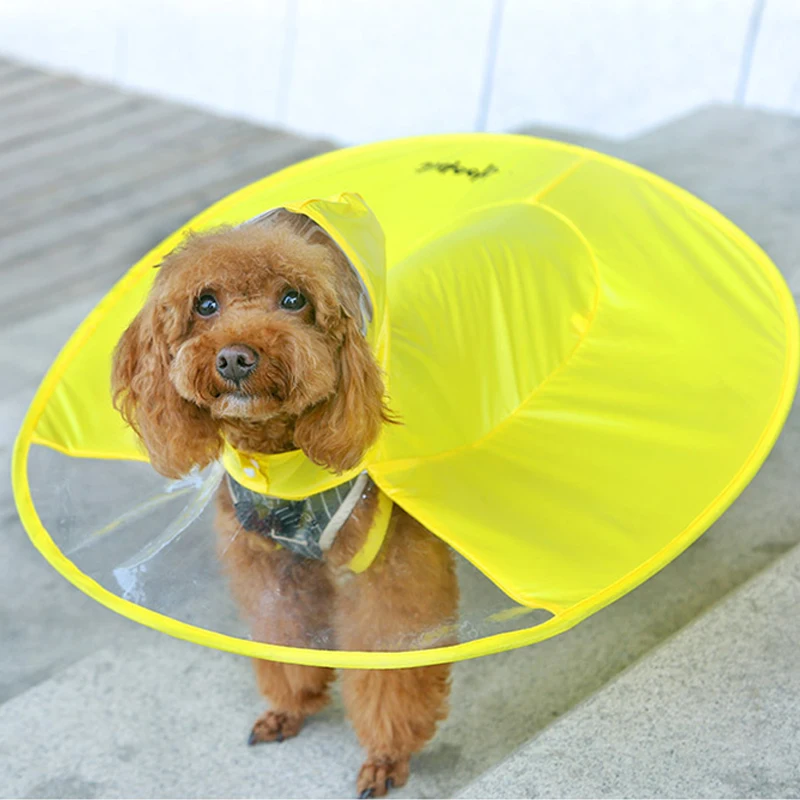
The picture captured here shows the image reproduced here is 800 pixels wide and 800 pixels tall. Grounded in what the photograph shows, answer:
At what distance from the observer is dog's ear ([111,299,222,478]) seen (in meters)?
1.39

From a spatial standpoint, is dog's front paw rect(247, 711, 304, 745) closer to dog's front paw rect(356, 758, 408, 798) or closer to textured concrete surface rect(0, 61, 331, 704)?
dog's front paw rect(356, 758, 408, 798)

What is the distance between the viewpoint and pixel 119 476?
180 cm

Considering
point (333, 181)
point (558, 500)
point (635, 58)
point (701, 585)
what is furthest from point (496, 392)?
point (635, 58)

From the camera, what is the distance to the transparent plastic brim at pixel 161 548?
1.48 metres

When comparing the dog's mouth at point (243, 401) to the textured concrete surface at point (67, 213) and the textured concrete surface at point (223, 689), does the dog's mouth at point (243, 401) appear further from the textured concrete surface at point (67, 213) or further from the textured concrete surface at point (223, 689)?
the textured concrete surface at point (67, 213)

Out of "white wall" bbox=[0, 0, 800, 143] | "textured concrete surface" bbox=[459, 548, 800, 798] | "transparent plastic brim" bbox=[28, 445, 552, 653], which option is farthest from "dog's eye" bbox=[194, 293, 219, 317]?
"white wall" bbox=[0, 0, 800, 143]

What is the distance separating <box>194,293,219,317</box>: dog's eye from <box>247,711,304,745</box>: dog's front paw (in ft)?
2.35

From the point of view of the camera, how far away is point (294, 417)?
141cm

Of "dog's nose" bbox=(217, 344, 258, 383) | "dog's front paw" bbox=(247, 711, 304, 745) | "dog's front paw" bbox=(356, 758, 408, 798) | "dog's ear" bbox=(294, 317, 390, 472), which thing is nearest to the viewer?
"dog's nose" bbox=(217, 344, 258, 383)

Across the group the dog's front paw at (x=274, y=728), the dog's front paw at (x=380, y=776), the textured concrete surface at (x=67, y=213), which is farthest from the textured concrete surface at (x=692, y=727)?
the textured concrete surface at (x=67, y=213)

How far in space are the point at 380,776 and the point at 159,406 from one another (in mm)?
651

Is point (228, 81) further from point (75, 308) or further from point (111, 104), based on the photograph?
point (75, 308)

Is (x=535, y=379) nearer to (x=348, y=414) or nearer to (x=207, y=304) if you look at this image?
(x=348, y=414)

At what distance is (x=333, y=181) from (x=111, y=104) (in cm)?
301
